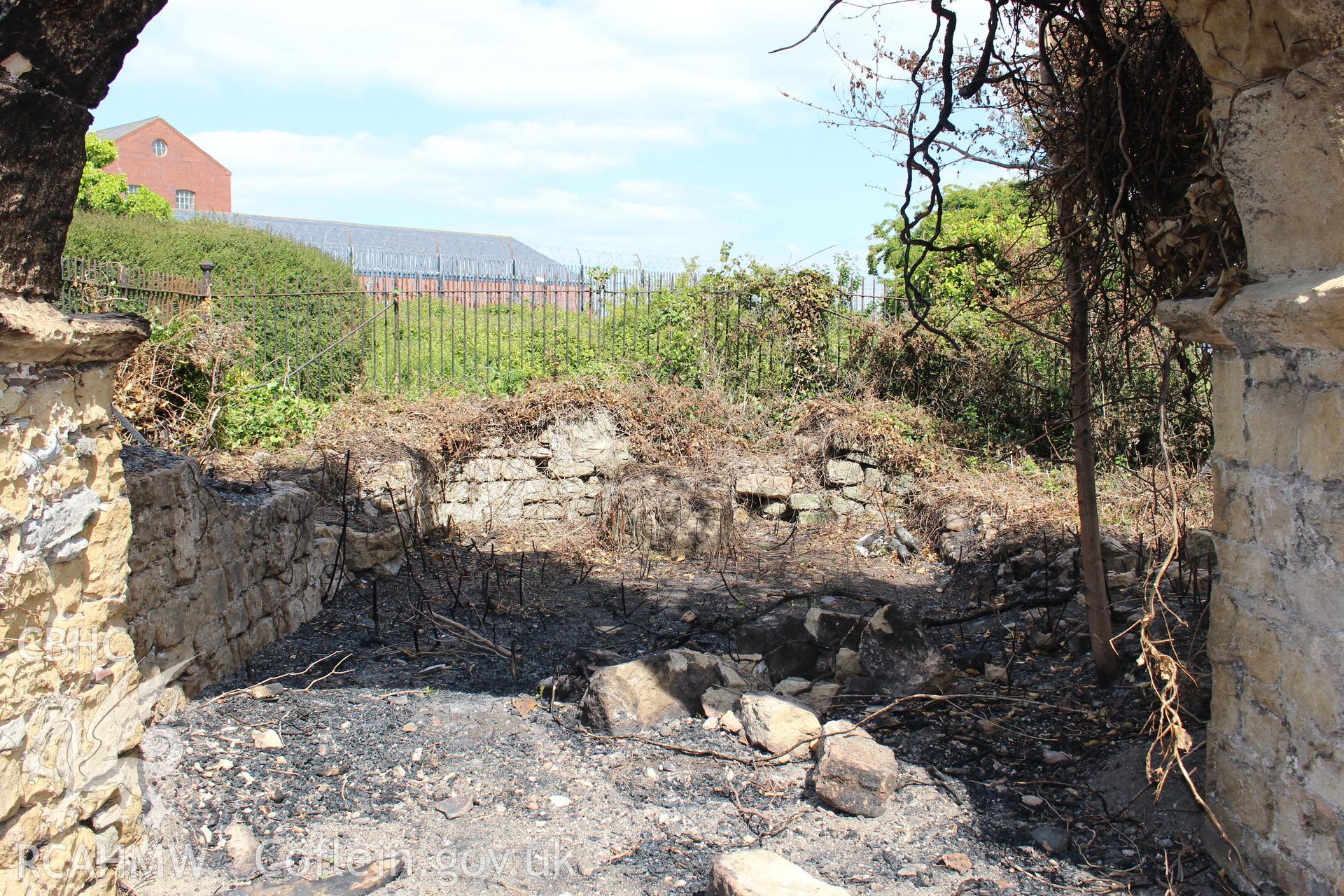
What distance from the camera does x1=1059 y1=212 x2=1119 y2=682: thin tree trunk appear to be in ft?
13.3

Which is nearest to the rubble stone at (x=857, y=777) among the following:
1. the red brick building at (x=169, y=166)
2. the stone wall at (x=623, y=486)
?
the stone wall at (x=623, y=486)

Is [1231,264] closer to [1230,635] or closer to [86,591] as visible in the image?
[1230,635]

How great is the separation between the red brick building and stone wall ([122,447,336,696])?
43.0 m

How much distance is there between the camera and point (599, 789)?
3.62 meters

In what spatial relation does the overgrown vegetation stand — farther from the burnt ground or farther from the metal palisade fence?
the burnt ground

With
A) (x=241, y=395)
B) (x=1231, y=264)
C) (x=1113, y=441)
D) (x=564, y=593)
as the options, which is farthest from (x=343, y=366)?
(x=1231, y=264)

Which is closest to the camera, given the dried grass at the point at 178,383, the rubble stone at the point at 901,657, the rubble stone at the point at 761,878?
the rubble stone at the point at 761,878

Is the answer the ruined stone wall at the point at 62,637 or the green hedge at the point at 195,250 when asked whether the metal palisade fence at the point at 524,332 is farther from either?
the ruined stone wall at the point at 62,637

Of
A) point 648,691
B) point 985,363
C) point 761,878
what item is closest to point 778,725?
point 648,691

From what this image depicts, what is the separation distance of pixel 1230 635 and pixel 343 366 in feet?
32.1

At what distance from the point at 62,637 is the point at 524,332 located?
9157 mm

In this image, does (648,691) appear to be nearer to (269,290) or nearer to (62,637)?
Answer: (62,637)

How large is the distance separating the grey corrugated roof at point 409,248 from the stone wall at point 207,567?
7137mm

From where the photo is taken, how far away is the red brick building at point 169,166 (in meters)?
42.3
